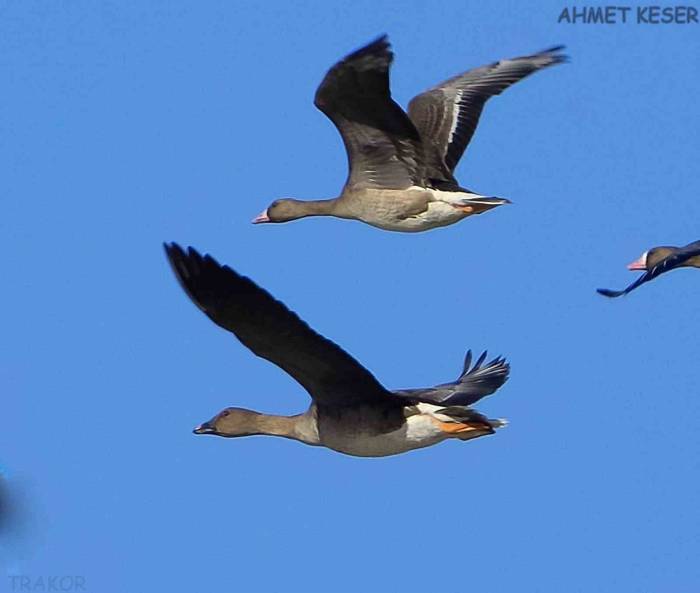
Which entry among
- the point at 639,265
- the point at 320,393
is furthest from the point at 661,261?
the point at 320,393

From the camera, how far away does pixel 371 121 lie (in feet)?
71.2

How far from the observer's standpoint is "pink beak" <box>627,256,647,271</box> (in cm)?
2462

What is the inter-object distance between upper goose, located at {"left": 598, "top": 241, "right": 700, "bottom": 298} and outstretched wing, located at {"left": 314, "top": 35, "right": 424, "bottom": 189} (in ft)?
8.00

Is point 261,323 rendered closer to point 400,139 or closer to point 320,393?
point 320,393

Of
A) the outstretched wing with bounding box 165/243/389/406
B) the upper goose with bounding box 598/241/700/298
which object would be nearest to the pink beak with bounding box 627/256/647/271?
the upper goose with bounding box 598/241/700/298

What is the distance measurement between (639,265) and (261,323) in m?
8.64

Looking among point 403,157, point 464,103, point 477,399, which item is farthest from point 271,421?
point 464,103

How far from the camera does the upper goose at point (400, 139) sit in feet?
68.3

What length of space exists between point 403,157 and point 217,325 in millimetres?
5866

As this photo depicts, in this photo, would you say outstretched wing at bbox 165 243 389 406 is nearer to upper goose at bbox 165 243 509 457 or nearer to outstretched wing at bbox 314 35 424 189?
upper goose at bbox 165 243 509 457

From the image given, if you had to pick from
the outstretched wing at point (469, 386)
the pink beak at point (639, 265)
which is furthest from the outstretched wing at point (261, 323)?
the pink beak at point (639, 265)

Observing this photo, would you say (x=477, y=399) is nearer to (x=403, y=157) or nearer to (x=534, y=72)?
(x=403, y=157)

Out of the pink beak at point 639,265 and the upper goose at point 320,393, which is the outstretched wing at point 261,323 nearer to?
the upper goose at point 320,393

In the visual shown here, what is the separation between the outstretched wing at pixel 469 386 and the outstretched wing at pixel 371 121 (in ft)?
6.35
